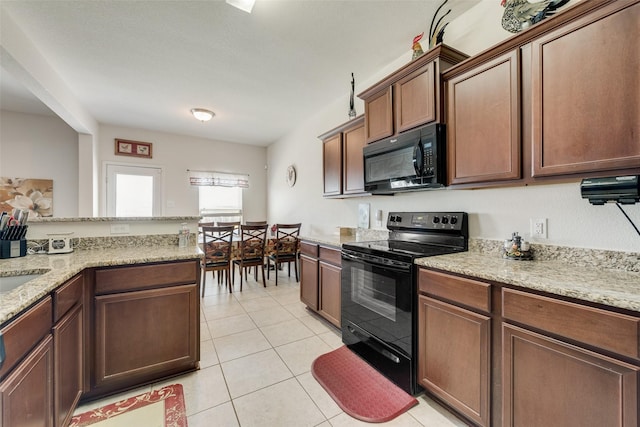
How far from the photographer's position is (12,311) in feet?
3.01

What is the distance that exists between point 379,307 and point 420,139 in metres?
1.26

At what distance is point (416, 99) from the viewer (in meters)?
1.99

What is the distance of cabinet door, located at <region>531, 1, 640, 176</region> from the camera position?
1132mm

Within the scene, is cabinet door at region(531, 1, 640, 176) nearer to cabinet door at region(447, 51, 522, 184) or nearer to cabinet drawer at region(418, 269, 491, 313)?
cabinet door at region(447, 51, 522, 184)

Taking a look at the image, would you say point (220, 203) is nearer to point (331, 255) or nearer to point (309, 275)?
point (309, 275)

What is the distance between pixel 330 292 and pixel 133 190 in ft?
14.4

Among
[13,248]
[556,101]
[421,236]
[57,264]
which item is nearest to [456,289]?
[421,236]

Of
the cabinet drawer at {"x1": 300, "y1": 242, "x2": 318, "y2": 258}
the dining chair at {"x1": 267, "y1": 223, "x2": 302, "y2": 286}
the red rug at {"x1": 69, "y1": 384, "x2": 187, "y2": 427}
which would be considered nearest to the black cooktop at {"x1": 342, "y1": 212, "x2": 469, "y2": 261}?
the cabinet drawer at {"x1": 300, "y1": 242, "x2": 318, "y2": 258}

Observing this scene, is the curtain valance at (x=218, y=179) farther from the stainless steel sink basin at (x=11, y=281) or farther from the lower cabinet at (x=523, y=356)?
the lower cabinet at (x=523, y=356)

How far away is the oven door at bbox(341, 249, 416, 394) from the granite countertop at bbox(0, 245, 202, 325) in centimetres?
122

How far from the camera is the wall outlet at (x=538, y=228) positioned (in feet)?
5.30

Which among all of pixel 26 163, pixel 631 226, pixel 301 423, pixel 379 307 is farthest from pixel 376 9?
pixel 26 163

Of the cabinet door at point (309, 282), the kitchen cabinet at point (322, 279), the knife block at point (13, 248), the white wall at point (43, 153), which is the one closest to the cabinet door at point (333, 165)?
the kitchen cabinet at point (322, 279)

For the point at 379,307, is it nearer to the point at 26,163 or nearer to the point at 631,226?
the point at 631,226
